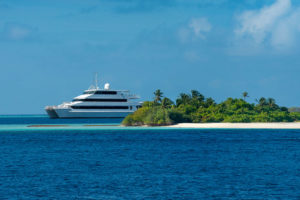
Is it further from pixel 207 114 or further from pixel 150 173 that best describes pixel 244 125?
pixel 150 173

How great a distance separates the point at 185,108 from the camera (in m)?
85.4

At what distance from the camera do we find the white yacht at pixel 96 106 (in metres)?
122

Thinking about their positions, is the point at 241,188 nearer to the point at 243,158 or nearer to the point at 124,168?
the point at 124,168

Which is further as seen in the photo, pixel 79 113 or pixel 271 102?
pixel 79 113

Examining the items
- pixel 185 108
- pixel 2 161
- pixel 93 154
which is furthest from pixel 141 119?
pixel 2 161

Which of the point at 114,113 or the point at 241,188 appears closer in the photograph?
the point at 241,188

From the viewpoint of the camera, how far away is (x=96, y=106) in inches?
4860

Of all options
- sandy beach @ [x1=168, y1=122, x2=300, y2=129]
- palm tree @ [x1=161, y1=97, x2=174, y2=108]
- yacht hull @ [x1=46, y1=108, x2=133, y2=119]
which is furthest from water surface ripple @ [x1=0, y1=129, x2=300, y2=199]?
yacht hull @ [x1=46, y1=108, x2=133, y2=119]

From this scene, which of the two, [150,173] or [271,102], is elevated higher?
[271,102]

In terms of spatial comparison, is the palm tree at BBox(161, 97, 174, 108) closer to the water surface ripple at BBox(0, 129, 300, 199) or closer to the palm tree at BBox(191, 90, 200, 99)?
the palm tree at BBox(191, 90, 200, 99)

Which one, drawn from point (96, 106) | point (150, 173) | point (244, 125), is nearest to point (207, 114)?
point (244, 125)

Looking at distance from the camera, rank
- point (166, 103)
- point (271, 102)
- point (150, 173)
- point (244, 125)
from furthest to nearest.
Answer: point (271, 102)
point (166, 103)
point (244, 125)
point (150, 173)

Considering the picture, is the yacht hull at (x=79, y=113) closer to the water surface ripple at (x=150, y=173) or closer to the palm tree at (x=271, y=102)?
the palm tree at (x=271, y=102)

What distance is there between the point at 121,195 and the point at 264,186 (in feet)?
23.0
